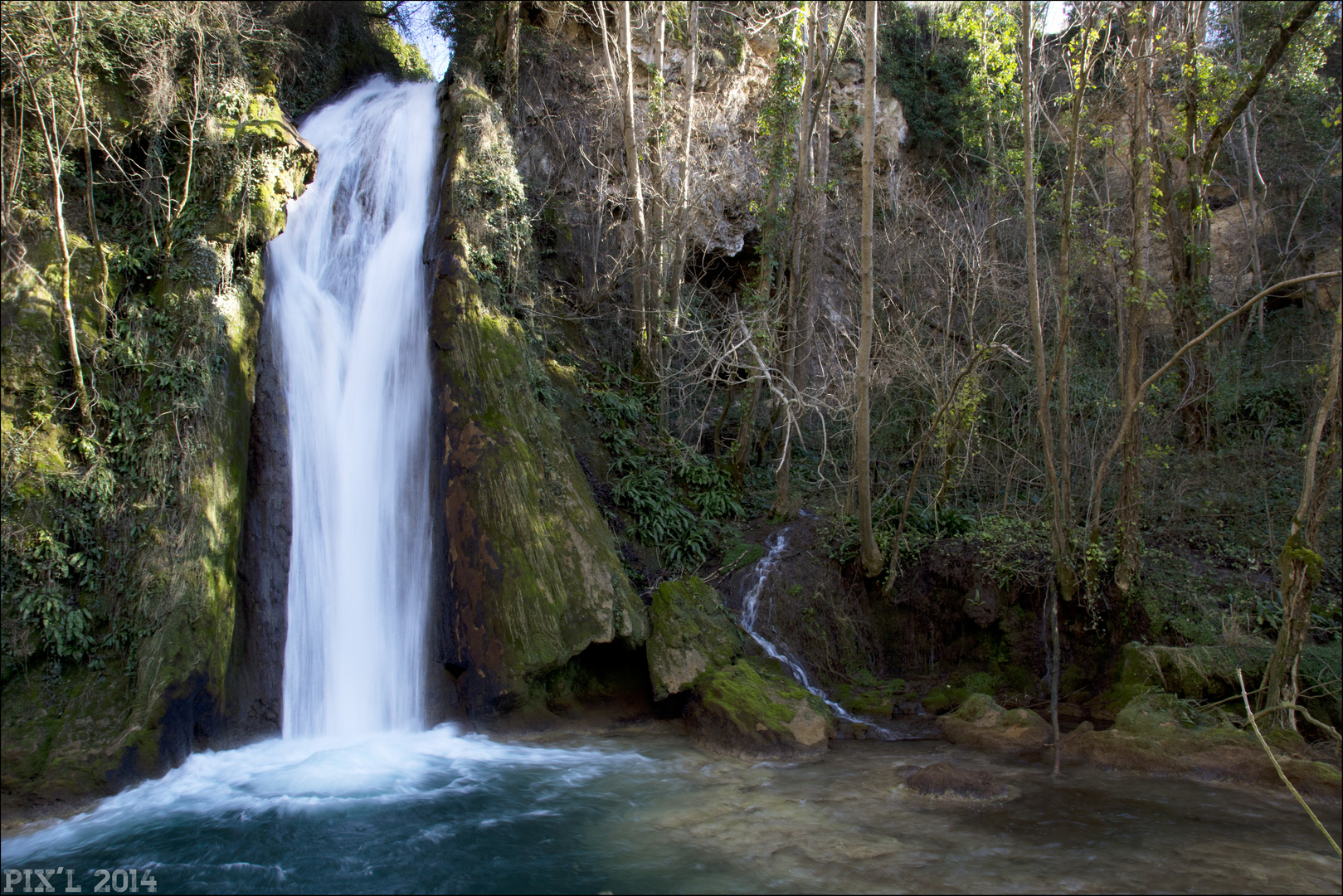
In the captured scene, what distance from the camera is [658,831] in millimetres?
6750

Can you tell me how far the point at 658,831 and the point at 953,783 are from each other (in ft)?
9.64

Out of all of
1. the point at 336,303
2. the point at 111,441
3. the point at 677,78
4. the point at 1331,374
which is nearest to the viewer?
the point at 1331,374

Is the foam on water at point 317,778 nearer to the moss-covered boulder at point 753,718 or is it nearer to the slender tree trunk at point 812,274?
the moss-covered boulder at point 753,718

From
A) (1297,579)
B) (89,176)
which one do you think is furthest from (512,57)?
(1297,579)

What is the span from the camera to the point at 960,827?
6645 mm

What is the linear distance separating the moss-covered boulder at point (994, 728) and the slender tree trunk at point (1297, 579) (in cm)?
226

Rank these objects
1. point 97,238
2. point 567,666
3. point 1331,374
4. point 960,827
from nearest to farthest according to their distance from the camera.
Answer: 1. point 960,827
2. point 1331,374
3. point 97,238
4. point 567,666

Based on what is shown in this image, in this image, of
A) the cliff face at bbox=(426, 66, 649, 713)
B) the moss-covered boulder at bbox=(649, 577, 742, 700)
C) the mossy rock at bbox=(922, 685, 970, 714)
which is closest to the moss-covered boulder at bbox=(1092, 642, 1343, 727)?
the mossy rock at bbox=(922, 685, 970, 714)

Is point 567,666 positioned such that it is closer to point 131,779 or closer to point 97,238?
point 131,779

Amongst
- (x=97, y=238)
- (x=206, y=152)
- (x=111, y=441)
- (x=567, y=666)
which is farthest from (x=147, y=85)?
(x=567, y=666)

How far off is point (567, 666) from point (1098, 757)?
20.6 ft

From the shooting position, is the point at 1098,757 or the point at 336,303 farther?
the point at 336,303

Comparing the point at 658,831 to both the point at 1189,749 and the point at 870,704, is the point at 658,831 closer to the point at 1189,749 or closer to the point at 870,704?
the point at 870,704

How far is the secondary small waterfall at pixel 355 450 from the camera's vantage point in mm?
9508
